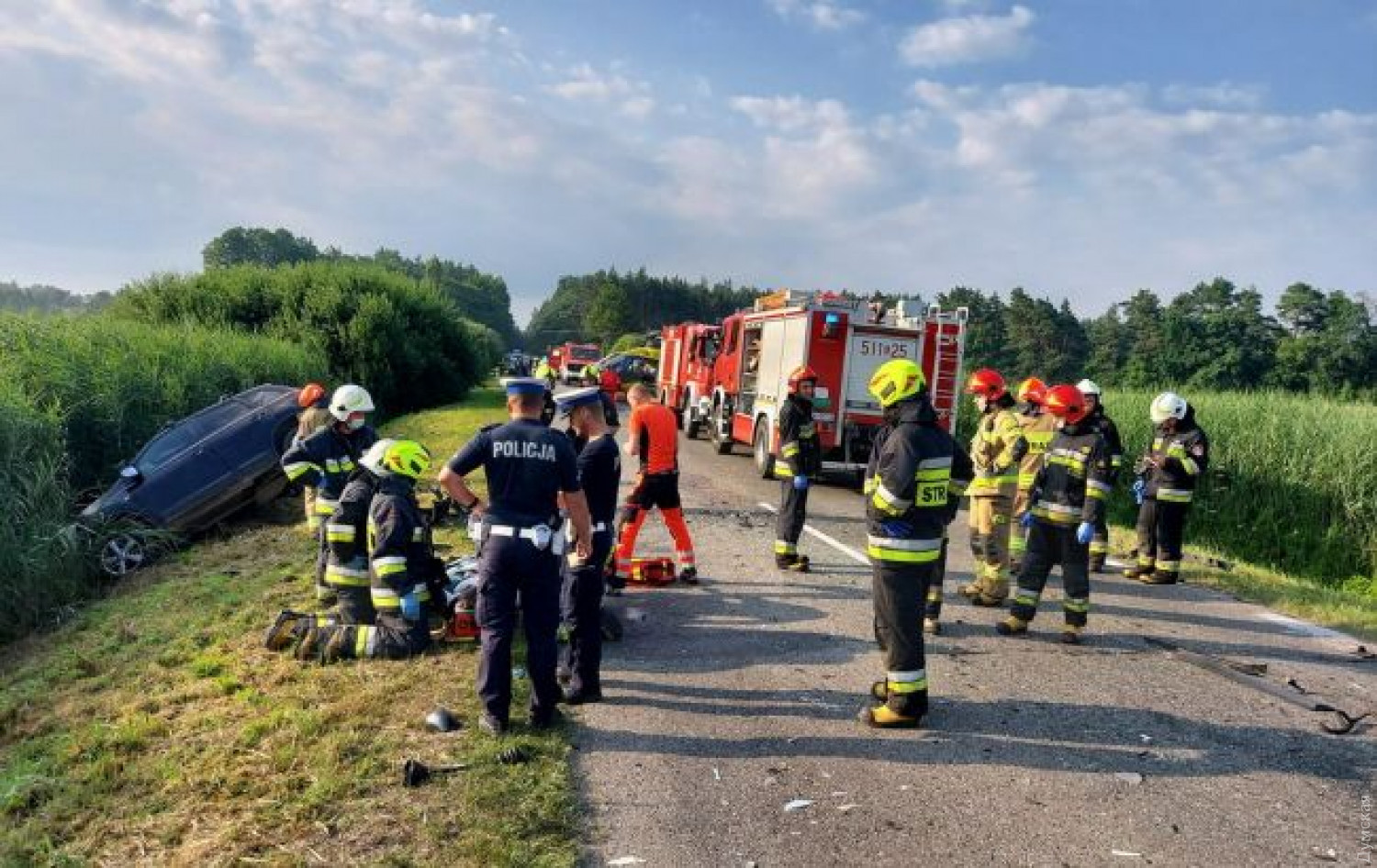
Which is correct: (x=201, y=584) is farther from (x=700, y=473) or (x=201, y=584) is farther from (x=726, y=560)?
(x=700, y=473)

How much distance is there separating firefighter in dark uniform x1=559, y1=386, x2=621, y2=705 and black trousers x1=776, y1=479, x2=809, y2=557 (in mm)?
2341


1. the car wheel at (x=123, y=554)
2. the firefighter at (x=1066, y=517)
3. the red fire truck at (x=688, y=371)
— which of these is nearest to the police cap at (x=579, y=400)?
the firefighter at (x=1066, y=517)

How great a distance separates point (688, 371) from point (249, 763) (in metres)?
15.6

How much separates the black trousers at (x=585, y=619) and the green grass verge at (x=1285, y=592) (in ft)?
19.5

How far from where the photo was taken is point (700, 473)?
14016mm

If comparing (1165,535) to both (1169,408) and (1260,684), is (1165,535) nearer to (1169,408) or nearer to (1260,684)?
(1169,408)

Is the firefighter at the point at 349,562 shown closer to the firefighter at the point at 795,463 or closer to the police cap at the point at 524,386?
the police cap at the point at 524,386

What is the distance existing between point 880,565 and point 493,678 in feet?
6.86

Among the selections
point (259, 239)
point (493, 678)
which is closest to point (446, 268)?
point (259, 239)

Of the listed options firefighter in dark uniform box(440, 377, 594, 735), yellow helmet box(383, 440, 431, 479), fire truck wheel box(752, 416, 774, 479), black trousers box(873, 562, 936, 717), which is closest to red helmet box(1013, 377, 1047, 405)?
black trousers box(873, 562, 936, 717)

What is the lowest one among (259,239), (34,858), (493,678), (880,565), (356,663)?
(34,858)

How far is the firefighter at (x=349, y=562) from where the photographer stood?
19.1 feet

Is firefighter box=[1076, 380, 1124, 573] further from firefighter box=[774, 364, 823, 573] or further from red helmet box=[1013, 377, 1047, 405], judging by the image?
firefighter box=[774, 364, 823, 573]

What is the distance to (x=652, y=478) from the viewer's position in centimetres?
719
